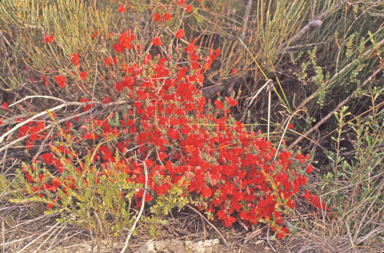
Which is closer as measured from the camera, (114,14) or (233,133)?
(233,133)

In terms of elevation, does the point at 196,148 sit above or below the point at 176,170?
above

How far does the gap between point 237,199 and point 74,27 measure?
1.83m

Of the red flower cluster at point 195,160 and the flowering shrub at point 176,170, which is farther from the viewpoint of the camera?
the red flower cluster at point 195,160

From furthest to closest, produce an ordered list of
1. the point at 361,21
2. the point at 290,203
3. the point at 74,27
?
the point at 361,21 < the point at 74,27 < the point at 290,203

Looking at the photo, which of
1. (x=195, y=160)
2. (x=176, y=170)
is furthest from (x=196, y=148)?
(x=176, y=170)

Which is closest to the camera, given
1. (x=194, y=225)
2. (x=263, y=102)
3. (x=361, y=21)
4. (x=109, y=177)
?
(x=109, y=177)

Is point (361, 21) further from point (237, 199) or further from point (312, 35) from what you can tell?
point (237, 199)

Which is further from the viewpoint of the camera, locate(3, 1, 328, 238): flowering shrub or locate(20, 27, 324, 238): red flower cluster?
locate(20, 27, 324, 238): red flower cluster

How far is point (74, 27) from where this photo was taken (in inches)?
102

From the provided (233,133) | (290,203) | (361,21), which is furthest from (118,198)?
(361,21)

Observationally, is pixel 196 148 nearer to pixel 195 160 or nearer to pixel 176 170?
pixel 195 160

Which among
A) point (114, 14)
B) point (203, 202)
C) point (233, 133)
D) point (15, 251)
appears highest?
point (114, 14)

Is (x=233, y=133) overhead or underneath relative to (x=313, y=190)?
overhead

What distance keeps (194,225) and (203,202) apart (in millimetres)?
229
